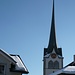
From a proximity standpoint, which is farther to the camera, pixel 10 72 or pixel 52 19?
pixel 52 19

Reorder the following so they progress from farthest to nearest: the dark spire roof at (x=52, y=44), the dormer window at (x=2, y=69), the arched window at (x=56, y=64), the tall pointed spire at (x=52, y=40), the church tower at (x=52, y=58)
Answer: the tall pointed spire at (x=52, y=40), the dark spire roof at (x=52, y=44), the arched window at (x=56, y=64), the church tower at (x=52, y=58), the dormer window at (x=2, y=69)

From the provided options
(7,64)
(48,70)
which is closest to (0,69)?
(7,64)

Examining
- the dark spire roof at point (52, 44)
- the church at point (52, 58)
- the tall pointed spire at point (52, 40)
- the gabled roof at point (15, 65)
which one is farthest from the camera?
the tall pointed spire at point (52, 40)

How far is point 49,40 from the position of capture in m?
76.5

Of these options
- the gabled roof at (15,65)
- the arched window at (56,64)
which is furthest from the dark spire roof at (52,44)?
the gabled roof at (15,65)

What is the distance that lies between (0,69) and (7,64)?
652 millimetres

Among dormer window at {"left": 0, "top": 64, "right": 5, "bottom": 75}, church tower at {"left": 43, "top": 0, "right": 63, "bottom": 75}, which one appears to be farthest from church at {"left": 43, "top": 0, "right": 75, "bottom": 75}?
dormer window at {"left": 0, "top": 64, "right": 5, "bottom": 75}

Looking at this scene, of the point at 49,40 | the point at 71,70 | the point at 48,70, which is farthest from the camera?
the point at 49,40

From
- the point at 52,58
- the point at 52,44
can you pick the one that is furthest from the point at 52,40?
the point at 52,58

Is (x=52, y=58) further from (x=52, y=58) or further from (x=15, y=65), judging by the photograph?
(x=15, y=65)

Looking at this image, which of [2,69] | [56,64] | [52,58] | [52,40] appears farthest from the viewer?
[52,40]

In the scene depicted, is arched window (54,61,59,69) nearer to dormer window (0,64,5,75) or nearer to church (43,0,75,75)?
church (43,0,75,75)

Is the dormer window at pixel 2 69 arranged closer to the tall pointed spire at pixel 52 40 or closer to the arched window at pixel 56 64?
the arched window at pixel 56 64

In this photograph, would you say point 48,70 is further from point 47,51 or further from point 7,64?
point 7,64
